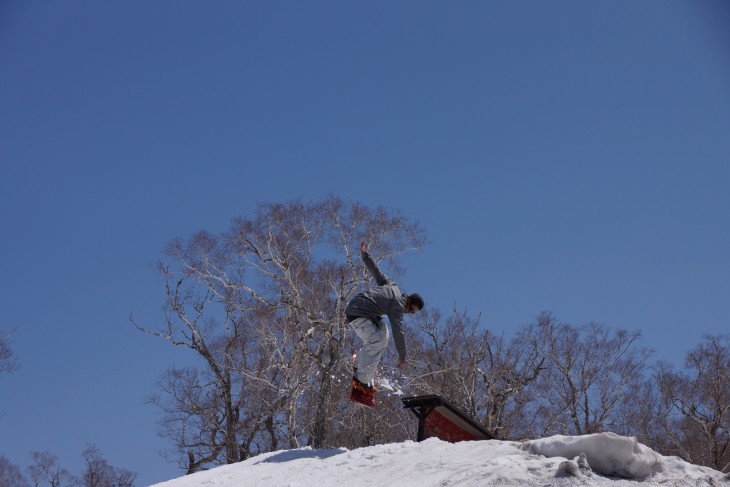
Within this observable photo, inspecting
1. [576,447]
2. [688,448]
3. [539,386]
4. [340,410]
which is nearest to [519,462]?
[576,447]

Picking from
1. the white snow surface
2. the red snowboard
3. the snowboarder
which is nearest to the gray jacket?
the snowboarder

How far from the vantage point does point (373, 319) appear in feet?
28.2

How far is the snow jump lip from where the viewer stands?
359 inches

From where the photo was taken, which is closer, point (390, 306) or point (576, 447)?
point (576, 447)

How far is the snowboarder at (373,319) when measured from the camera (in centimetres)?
836

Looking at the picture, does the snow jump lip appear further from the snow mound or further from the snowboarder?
the snow mound

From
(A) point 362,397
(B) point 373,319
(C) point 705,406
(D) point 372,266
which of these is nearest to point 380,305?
(B) point 373,319

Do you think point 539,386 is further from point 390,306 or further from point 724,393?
point 390,306

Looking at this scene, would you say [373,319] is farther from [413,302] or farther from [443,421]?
[443,421]

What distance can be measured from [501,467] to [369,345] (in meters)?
3.05

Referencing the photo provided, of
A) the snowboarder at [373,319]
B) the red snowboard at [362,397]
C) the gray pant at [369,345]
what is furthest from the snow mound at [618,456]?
the red snowboard at [362,397]

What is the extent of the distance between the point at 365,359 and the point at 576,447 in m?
3.30

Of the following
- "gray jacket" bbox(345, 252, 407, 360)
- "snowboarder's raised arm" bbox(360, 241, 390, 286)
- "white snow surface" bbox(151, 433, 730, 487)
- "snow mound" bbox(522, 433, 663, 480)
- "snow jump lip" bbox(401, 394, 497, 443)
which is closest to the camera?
"white snow surface" bbox(151, 433, 730, 487)

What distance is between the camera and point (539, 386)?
23.7 meters
